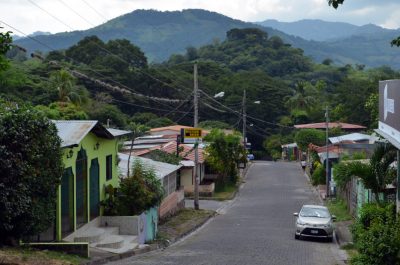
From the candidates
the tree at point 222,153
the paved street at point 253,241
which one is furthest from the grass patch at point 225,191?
the paved street at point 253,241

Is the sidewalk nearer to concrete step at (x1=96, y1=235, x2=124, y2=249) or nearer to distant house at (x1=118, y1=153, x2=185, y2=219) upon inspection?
distant house at (x1=118, y1=153, x2=185, y2=219)

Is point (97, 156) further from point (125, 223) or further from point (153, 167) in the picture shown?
point (153, 167)

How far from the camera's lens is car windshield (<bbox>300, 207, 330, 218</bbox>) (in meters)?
26.7

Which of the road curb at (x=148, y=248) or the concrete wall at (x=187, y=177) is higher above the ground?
the concrete wall at (x=187, y=177)

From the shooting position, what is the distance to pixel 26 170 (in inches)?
616

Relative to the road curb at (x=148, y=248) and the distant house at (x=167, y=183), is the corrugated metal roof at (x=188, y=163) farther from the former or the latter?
the road curb at (x=148, y=248)

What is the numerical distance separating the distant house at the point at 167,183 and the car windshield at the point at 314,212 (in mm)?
6375

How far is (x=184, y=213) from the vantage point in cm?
3428

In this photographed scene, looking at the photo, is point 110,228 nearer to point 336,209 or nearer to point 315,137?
point 336,209

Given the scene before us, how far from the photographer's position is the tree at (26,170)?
50.5 ft

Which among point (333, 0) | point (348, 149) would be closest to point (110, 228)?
point (333, 0)

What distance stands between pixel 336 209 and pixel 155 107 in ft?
170

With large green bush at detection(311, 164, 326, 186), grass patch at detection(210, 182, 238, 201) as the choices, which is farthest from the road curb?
large green bush at detection(311, 164, 326, 186)

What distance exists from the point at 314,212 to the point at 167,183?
25.3ft
